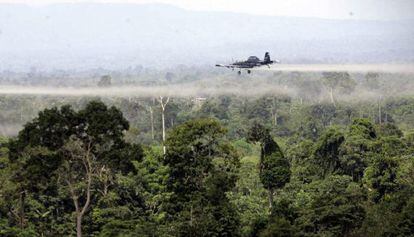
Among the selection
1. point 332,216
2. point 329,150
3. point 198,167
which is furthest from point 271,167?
point 329,150

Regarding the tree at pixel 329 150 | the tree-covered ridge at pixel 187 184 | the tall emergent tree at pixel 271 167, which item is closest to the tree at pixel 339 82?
the tree at pixel 329 150

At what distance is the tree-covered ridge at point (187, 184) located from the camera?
925 inches

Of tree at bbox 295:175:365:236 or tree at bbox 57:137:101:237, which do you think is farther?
tree at bbox 295:175:365:236

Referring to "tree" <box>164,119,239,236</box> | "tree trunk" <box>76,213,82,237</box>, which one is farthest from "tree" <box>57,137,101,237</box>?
"tree" <box>164,119,239,236</box>

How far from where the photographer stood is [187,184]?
27.6 metres

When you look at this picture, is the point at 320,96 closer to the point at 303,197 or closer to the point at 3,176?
the point at 303,197

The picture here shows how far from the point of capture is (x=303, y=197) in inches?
1134

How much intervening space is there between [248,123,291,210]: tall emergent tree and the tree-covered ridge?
4 centimetres

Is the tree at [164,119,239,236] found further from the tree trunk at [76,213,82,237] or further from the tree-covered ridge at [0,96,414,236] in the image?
the tree trunk at [76,213,82,237]

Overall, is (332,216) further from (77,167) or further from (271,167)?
(77,167)

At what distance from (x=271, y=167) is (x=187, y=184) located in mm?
3507

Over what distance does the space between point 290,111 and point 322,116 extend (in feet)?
9.37

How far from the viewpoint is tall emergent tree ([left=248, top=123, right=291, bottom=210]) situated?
2936cm

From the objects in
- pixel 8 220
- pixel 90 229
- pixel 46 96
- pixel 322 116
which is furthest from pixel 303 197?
pixel 46 96
